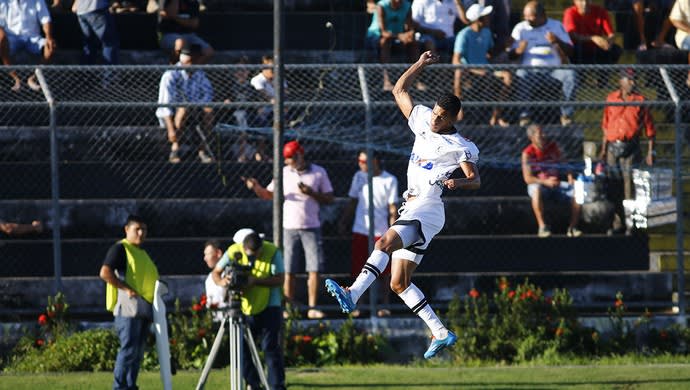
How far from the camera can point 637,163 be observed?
1652cm

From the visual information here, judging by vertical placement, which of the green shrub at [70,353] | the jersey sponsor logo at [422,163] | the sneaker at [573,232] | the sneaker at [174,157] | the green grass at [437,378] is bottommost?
the green grass at [437,378]

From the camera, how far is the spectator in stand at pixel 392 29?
1855cm

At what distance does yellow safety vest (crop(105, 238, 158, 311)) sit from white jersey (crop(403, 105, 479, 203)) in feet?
13.8

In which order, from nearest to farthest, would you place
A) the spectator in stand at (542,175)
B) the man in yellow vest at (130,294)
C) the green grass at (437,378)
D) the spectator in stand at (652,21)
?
the man in yellow vest at (130,294) < the green grass at (437,378) < the spectator in stand at (542,175) < the spectator in stand at (652,21)

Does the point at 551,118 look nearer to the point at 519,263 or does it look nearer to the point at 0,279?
the point at 519,263

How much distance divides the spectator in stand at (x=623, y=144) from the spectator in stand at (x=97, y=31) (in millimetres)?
6351

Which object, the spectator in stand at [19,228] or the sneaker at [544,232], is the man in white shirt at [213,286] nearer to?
the spectator in stand at [19,228]

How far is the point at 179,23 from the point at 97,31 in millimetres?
1182

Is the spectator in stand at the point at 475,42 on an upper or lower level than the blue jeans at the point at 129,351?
upper

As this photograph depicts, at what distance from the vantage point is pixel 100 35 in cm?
1819

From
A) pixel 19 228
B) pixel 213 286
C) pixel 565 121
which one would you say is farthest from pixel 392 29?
pixel 19 228

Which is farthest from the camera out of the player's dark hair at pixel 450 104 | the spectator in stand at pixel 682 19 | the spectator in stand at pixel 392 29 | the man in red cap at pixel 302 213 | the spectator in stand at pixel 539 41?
the spectator in stand at pixel 682 19

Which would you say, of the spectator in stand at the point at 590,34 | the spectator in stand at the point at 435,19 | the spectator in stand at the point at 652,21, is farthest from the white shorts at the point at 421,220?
the spectator in stand at the point at 652,21

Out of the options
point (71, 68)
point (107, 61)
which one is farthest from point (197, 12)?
Result: point (71, 68)
